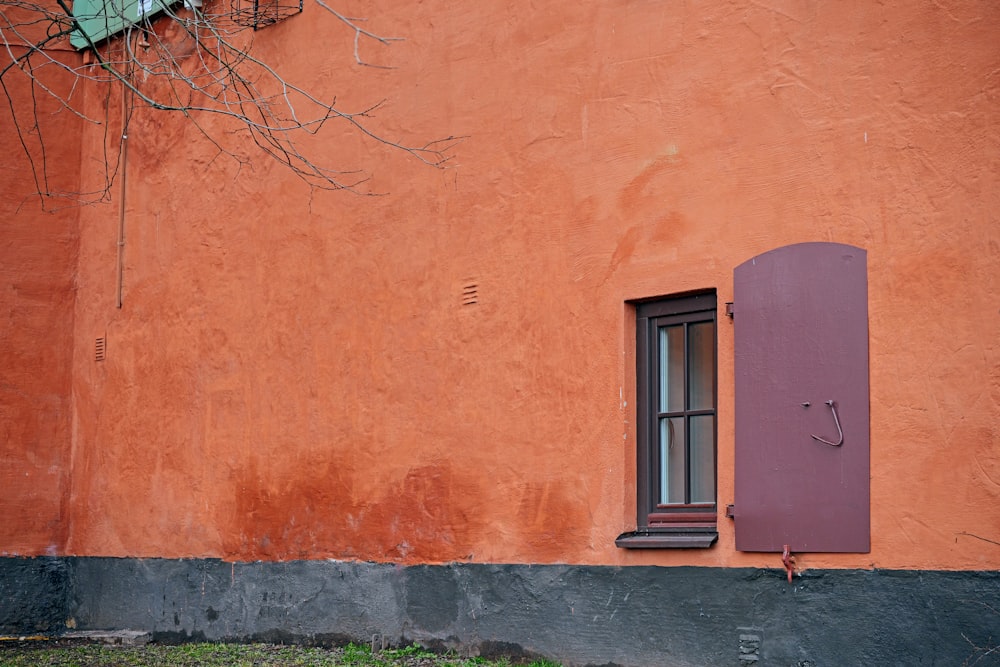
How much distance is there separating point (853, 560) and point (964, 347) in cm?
119

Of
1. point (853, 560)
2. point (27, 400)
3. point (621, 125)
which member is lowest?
point (853, 560)

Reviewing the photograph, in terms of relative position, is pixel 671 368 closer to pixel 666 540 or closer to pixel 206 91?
pixel 666 540

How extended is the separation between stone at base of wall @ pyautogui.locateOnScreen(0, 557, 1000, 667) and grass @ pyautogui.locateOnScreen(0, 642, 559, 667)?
0.37 feet

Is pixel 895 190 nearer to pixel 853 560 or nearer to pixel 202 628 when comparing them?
pixel 853 560

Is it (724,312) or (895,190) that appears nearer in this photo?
(895,190)

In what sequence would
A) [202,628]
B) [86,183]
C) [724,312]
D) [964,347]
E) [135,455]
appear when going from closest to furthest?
[964,347], [724,312], [202,628], [135,455], [86,183]

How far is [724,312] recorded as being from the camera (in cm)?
689

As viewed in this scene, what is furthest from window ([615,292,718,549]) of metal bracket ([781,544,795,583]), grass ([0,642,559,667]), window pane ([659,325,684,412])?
grass ([0,642,559,667])

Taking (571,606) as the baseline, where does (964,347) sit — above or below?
above

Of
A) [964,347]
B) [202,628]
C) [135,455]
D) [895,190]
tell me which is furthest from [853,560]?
[135,455]

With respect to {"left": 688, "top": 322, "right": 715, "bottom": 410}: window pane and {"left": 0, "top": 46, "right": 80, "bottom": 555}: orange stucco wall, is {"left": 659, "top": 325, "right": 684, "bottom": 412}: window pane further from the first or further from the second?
{"left": 0, "top": 46, "right": 80, "bottom": 555}: orange stucco wall

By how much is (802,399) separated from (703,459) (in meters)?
0.92

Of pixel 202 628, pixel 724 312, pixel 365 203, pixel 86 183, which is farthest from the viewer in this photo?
pixel 86 183

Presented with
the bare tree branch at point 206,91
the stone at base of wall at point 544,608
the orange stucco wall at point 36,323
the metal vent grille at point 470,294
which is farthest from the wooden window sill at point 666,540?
the orange stucco wall at point 36,323
